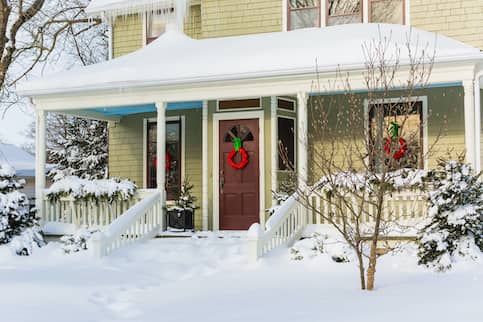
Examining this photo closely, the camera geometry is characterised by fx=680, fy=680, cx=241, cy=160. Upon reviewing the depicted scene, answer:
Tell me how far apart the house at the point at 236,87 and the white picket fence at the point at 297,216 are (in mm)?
639

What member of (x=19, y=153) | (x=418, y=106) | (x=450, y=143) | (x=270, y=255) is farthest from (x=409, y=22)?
(x=19, y=153)

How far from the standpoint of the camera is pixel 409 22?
43.6ft

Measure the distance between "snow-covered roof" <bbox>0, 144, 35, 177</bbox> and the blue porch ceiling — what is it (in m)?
11.3

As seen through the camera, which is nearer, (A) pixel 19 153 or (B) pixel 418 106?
(B) pixel 418 106

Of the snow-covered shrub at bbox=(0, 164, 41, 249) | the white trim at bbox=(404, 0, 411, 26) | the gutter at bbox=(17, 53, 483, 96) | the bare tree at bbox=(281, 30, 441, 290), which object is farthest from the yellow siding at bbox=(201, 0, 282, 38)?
the snow-covered shrub at bbox=(0, 164, 41, 249)

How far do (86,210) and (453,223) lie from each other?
22.4 ft

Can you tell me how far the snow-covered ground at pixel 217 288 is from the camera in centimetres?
686

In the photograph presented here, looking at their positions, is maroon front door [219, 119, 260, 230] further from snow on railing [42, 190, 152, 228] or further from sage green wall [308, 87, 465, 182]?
snow on railing [42, 190, 152, 228]

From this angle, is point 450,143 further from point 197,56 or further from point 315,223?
point 197,56

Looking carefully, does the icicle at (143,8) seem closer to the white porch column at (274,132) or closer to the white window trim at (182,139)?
the white window trim at (182,139)

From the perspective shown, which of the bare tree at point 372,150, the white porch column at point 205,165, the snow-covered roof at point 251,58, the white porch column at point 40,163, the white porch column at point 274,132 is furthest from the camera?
the white porch column at point 205,165

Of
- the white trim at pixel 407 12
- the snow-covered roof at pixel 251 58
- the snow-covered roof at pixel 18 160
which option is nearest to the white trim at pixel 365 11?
the snow-covered roof at pixel 251 58

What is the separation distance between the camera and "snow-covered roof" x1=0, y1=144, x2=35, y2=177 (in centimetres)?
2564

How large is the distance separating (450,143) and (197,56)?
4.95 metres
